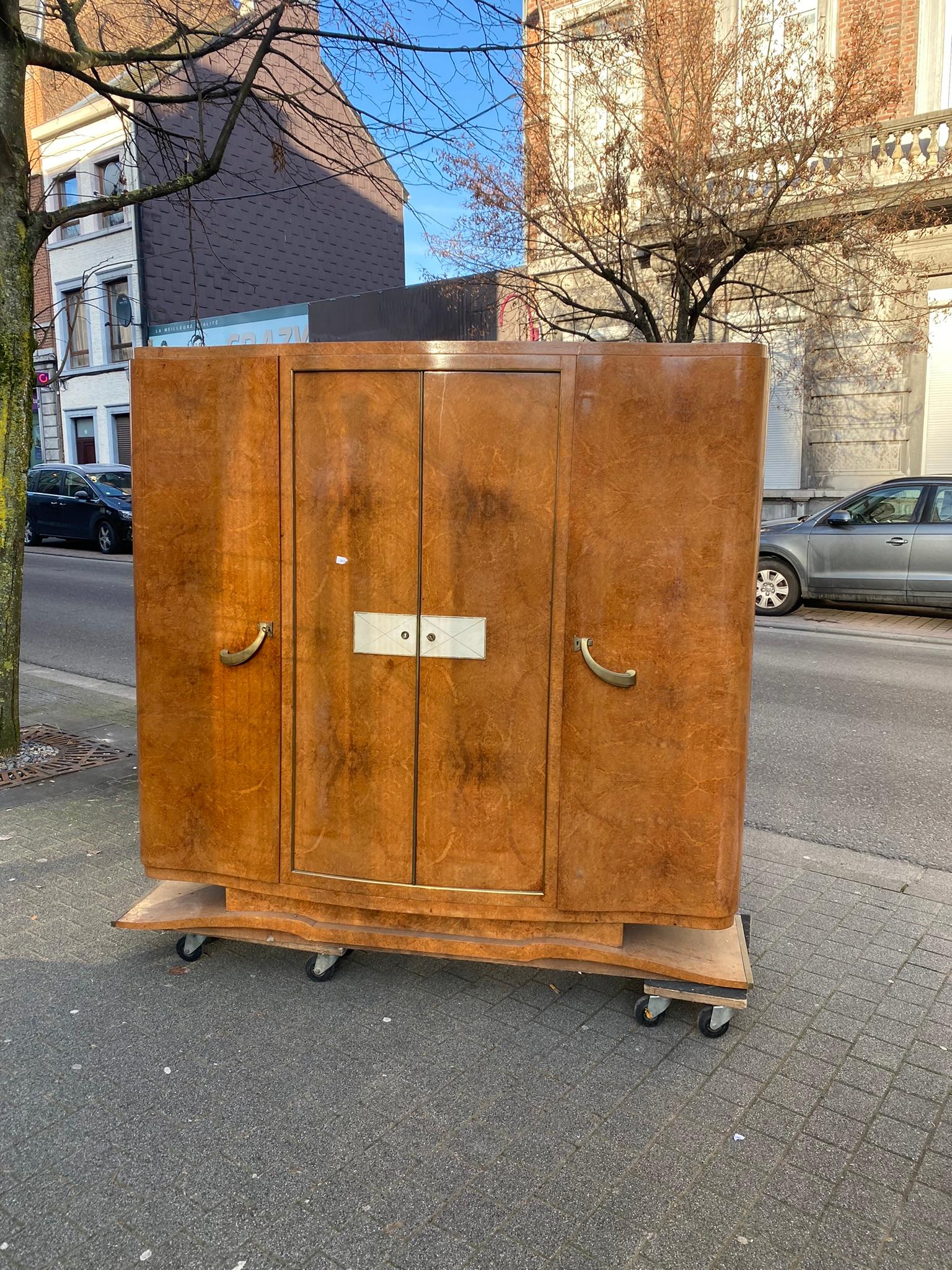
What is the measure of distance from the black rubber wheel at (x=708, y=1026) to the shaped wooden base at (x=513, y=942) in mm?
106

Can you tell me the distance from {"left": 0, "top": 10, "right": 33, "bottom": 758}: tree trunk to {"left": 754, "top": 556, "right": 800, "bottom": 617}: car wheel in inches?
367

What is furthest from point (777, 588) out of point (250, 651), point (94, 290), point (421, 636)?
point (94, 290)

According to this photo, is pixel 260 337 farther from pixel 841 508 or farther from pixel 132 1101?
pixel 132 1101

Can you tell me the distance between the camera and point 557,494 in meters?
2.96

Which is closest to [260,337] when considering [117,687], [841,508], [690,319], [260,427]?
[690,319]

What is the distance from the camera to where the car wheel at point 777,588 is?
40.9 ft

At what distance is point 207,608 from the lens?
3270 mm

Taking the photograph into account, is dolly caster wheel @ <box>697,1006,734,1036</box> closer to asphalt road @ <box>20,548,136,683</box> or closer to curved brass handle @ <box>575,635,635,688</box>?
curved brass handle @ <box>575,635,635,688</box>

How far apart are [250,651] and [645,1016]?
69.7 inches

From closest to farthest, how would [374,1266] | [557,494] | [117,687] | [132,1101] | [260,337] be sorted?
[374,1266] → [132,1101] → [557,494] → [117,687] → [260,337]

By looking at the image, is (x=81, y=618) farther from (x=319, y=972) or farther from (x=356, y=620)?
(x=356, y=620)

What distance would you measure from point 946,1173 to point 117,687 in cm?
708

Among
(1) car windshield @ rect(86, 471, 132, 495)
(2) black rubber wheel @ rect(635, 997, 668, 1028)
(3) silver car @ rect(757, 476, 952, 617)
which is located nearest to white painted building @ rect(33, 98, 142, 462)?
(1) car windshield @ rect(86, 471, 132, 495)

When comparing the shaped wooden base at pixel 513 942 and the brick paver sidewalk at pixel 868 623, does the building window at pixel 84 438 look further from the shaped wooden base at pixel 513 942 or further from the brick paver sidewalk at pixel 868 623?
the shaped wooden base at pixel 513 942
